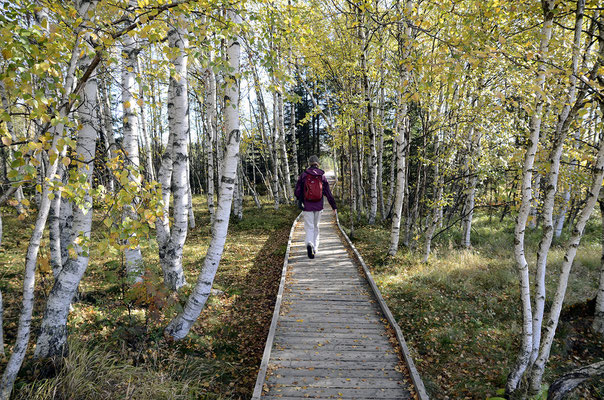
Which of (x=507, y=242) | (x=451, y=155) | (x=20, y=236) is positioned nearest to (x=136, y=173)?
(x=451, y=155)

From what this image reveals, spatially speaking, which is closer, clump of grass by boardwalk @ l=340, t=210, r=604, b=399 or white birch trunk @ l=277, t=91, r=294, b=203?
clump of grass by boardwalk @ l=340, t=210, r=604, b=399

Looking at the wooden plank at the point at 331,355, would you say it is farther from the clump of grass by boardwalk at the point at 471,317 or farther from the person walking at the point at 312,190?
the person walking at the point at 312,190

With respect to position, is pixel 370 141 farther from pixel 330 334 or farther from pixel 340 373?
pixel 340 373

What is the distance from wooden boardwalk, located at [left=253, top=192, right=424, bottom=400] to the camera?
4.25 meters

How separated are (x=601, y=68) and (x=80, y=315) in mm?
8895

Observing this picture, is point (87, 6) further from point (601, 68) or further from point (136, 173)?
point (601, 68)

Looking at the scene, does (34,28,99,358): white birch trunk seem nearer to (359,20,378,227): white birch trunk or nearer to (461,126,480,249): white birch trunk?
(461,126,480,249): white birch trunk

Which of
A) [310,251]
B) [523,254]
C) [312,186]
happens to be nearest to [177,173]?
[312,186]

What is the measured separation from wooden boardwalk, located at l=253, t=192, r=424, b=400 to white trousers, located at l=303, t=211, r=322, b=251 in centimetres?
118

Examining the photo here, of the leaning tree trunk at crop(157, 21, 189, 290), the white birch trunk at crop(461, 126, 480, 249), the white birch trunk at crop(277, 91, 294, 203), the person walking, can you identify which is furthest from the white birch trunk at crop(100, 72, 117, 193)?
the white birch trunk at crop(277, 91, 294, 203)

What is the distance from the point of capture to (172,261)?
6258mm

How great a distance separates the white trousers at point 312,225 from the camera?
8.64 m

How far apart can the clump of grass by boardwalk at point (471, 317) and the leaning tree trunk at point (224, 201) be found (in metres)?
3.91

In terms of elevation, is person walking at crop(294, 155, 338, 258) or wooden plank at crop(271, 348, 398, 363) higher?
person walking at crop(294, 155, 338, 258)
